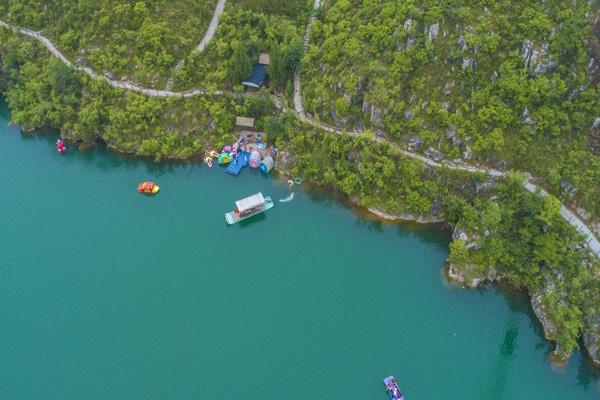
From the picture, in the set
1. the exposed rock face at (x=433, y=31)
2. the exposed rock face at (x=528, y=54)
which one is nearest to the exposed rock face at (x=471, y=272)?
the exposed rock face at (x=528, y=54)

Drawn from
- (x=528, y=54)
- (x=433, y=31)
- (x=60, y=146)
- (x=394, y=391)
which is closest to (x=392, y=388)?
(x=394, y=391)

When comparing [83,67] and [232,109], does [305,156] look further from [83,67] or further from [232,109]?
[83,67]

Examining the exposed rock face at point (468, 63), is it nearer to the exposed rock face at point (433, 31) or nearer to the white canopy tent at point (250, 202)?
the exposed rock face at point (433, 31)

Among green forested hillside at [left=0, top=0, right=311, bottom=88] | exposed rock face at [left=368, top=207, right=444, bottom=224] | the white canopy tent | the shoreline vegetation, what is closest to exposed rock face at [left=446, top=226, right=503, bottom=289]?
the shoreline vegetation

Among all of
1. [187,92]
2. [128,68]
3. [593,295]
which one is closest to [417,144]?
[593,295]

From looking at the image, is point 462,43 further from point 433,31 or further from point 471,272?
point 471,272

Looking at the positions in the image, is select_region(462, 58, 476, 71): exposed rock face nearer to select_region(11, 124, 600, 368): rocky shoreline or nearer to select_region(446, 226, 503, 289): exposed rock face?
select_region(11, 124, 600, 368): rocky shoreline
